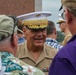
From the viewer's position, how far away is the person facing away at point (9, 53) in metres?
2.73

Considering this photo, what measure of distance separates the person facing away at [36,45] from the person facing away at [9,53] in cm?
130

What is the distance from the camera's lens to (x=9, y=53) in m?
2.86

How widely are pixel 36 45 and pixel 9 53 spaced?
4.88 feet

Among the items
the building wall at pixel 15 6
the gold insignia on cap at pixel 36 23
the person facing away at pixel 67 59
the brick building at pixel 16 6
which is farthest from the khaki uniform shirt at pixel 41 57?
the building wall at pixel 15 6

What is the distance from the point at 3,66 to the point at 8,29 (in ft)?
0.99

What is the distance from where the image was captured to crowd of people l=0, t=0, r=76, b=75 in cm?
226

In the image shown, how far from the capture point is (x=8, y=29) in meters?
2.84

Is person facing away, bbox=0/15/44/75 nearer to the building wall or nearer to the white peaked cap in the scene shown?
the white peaked cap

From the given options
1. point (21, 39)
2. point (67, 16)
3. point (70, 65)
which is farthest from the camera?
point (21, 39)

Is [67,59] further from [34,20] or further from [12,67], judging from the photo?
[34,20]

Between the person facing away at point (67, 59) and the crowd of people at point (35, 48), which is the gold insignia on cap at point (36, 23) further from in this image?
the person facing away at point (67, 59)

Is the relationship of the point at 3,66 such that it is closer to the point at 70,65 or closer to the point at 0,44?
the point at 0,44

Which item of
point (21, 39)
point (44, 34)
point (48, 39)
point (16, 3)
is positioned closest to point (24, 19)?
point (44, 34)

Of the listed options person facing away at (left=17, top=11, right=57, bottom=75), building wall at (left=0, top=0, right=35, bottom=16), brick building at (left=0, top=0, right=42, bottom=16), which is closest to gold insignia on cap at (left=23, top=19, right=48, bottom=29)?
person facing away at (left=17, top=11, right=57, bottom=75)
